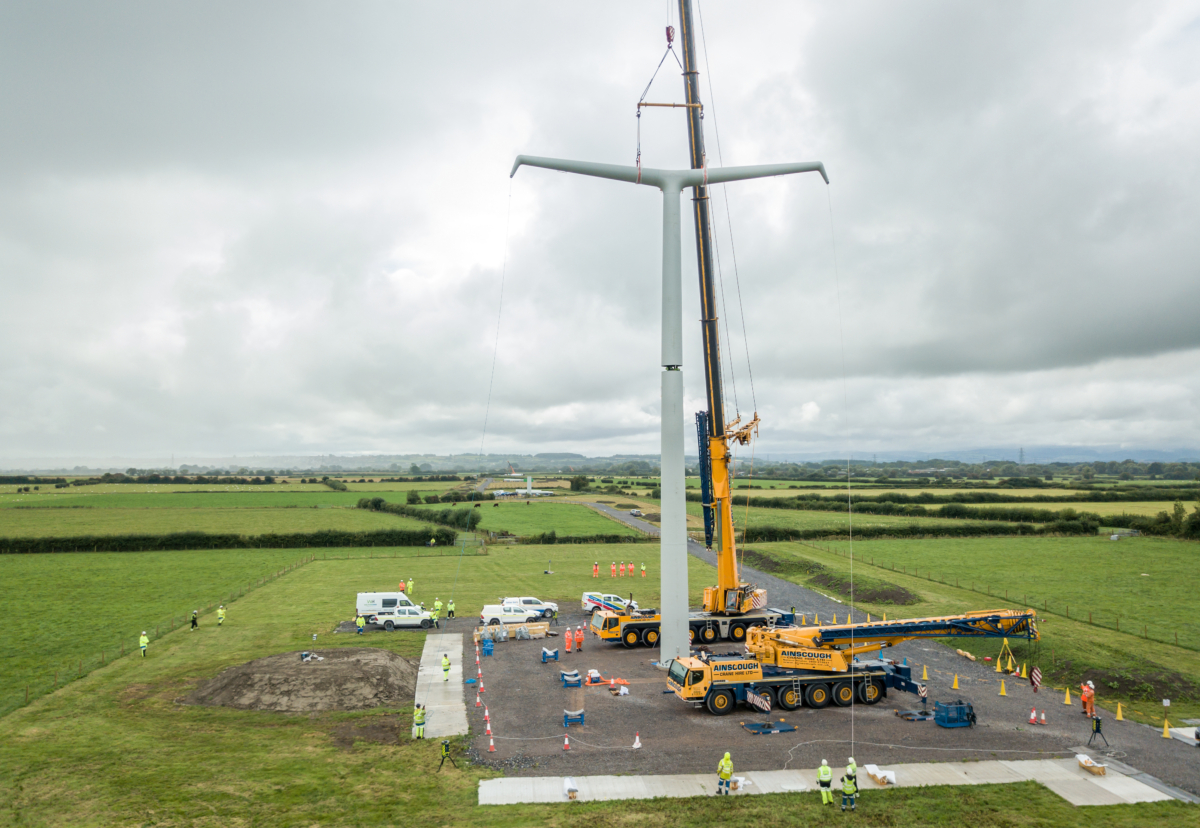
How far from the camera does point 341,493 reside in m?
159

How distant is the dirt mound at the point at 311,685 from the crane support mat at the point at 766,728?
44.1 feet

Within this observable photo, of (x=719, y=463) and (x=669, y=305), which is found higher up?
(x=669, y=305)

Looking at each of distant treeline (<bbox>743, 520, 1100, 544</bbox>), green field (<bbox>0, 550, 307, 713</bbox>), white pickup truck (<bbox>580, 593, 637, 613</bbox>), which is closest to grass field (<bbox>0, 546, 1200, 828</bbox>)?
green field (<bbox>0, 550, 307, 713</bbox>)

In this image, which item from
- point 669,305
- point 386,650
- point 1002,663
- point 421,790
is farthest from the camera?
point 386,650

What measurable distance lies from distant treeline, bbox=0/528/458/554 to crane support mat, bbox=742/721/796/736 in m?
61.2

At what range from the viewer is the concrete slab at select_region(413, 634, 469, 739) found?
2431cm

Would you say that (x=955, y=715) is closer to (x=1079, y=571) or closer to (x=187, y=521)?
(x=1079, y=571)

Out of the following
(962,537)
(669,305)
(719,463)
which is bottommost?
(962,537)

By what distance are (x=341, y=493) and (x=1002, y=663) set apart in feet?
492

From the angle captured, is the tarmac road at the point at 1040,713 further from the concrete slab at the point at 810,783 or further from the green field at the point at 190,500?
the green field at the point at 190,500

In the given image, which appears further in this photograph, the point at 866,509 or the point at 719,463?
the point at 866,509

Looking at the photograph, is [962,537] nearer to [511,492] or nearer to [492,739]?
[492,739]

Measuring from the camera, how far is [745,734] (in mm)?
23531

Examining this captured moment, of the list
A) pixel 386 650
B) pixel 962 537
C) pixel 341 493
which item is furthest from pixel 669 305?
pixel 341 493
